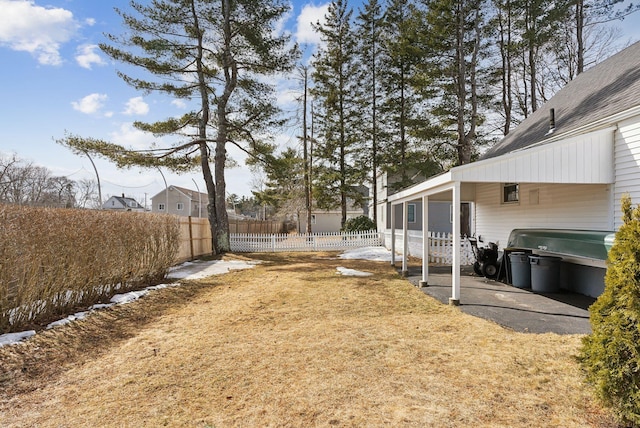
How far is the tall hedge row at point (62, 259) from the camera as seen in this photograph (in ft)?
14.1

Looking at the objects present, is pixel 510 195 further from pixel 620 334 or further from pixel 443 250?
pixel 620 334

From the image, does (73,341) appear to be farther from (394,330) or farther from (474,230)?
(474,230)

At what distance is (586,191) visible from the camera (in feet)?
21.5

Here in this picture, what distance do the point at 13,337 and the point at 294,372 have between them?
3.60 m

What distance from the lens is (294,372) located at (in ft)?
10.9

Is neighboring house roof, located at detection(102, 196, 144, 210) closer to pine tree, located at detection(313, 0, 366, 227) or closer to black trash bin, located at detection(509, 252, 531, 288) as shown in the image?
pine tree, located at detection(313, 0, 366, 227)

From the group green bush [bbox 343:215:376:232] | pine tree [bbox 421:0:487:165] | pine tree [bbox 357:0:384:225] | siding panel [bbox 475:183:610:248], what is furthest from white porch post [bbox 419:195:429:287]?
pine tree [bbox 357:0:384:225]

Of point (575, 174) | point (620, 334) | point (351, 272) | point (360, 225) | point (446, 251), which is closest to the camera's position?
point (620, 334)

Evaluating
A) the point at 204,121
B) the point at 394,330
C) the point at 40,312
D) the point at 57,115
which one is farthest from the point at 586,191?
the point at 57,115

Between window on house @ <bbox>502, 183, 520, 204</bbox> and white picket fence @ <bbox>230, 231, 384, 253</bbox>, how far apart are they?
7530mm

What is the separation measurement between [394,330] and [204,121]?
13542mm

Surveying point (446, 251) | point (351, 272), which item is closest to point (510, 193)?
point (446, 251)

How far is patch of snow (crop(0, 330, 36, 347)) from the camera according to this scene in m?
3.98

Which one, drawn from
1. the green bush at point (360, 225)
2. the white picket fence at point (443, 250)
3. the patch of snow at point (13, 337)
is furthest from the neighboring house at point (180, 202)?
the patch of snow at point (13, 337)
